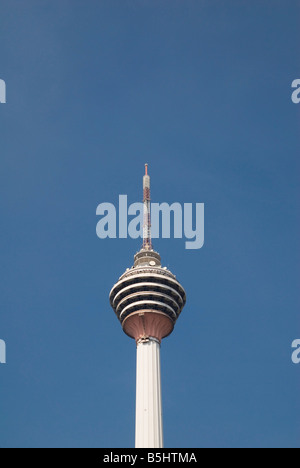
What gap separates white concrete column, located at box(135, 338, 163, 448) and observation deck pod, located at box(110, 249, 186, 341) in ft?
8.90

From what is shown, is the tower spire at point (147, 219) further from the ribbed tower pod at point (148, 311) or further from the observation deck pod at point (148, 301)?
the observation deck pod at point (148, 301)

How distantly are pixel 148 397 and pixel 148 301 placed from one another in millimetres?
15227

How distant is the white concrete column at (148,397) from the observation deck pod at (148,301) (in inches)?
107

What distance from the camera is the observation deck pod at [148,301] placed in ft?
349

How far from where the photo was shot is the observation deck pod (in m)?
106

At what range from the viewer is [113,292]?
111 m

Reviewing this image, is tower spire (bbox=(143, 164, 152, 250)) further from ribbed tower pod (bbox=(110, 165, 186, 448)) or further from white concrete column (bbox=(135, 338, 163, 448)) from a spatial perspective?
white concrete column (bbox=(135, 338, 163, 448))

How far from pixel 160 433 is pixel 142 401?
5597 millimetres

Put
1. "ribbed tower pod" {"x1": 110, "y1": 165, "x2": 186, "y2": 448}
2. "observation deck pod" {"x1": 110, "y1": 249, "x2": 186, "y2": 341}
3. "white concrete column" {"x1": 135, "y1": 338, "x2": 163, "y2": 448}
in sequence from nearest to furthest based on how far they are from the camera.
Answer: "white concrete column" {"x1": 135, "y1": 338, "x2": 163, "y2": 448} < "ribbed tower pod" {"x1": 110, "y1": 165, "x2": 186, "y2": 448} < "observation deck pod" {"x1": 110, "y1": 249, "x2": 186, "y2": 341}

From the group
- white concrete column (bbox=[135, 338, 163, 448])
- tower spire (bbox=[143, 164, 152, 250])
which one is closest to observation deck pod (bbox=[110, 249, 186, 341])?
white concrete column (bbox=[135, 338, 163, 448])

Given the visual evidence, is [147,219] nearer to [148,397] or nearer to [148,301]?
[148,301]
